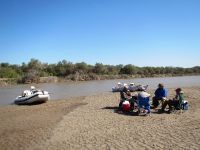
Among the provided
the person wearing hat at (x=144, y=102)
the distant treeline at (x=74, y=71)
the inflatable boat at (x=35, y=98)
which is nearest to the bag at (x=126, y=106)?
the person wearing hat at (x=144, y=102)

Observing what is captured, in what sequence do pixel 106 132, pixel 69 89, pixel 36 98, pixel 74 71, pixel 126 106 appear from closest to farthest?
1. pixel 106 132
2. pixel 126 106
3. pixel 36 98
4. pixel 69 89
5. pixel 74 71

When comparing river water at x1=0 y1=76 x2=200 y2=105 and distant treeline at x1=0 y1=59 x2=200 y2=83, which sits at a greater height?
distant treeline at x1=0 y1=59 x2=200 y2=83

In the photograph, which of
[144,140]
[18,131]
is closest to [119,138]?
[144,140]

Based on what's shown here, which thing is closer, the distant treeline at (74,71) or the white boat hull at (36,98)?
the white boat hull at (36,98)

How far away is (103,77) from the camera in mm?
87938

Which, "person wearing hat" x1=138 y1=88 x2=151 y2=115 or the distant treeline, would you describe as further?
the distant treeline

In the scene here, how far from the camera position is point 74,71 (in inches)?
3733

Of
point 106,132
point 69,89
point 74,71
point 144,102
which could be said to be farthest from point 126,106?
point 74,71

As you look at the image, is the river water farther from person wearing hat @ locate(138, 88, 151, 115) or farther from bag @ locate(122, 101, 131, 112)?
person wearing hat @ locate(138, 88, 151, 115)

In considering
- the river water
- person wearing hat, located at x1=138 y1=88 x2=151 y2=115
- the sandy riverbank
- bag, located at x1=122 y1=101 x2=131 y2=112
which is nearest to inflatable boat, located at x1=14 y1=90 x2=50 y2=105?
the river water

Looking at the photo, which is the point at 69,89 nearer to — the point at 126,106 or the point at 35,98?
the point at 35,98

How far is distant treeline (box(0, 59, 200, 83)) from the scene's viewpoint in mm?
78375

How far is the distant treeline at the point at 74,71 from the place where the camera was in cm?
7838

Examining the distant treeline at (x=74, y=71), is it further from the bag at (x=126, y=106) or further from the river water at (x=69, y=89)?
the bag at (x=126, y=106)
